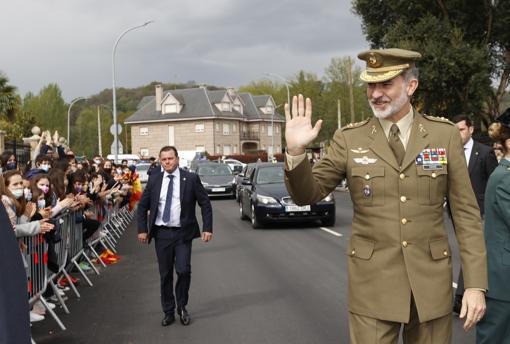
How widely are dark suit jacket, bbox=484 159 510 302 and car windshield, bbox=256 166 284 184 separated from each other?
12.0 meters

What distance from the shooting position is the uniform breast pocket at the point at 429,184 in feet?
10.2

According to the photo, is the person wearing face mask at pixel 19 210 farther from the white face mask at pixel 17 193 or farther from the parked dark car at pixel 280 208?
the parked dark car at pixel 280 208

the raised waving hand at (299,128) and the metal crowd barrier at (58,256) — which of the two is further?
the metal crowd barrier at (58,256)

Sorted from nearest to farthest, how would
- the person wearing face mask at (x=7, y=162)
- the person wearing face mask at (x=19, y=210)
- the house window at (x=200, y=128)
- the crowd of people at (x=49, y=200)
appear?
1. the person wearing face mask at (x=19, y=210)
2. the crowd of people at (x=49, y=200)
3. the person wearing face mask at (x=7, y=162)
4. the house window at (x=200, y=128)

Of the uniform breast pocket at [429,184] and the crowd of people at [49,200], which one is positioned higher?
the uniform breast pocket at [429,184]

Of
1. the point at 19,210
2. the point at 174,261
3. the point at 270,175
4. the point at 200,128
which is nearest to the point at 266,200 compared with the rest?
the point at 270,175

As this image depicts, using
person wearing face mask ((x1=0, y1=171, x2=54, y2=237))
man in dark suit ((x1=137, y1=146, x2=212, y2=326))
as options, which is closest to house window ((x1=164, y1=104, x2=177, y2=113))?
man in dark suit ((x1=137, y1=146, x2=212, y2=326))

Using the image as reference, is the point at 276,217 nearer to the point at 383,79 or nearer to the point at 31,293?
the point at 31,293

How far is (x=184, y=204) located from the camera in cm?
703

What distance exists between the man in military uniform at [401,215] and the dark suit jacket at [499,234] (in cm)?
86

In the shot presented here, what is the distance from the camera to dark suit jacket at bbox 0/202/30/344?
2.24m

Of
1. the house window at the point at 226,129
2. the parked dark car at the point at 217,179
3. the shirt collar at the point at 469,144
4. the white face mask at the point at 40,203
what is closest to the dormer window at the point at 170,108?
the house window at the point at 226,129

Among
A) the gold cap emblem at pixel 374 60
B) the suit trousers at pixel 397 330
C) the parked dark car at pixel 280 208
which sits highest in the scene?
the gold cap emblem at pixel 374 60

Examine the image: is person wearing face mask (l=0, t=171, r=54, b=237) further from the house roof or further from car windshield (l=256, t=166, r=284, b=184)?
the house roof
